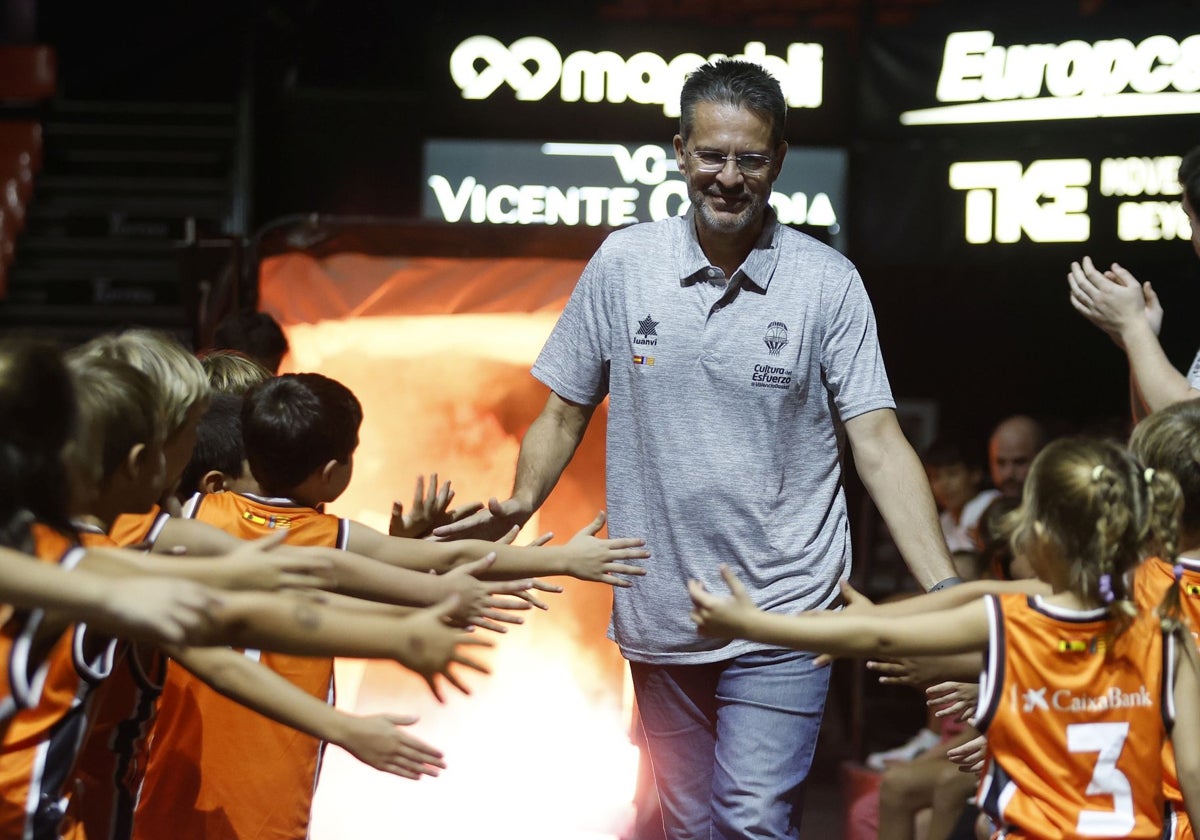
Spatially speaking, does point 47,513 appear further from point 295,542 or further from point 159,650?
point 295,542

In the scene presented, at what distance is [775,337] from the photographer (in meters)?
3.41

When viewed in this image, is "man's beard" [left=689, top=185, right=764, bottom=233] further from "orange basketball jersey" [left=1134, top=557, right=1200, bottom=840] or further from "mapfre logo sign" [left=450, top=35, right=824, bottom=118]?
"mapfre logo sign" [left=450, top=35, right=824, bottom=118]

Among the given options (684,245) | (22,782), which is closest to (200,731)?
(22,782)

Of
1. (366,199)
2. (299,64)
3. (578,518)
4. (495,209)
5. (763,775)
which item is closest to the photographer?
(763,775)

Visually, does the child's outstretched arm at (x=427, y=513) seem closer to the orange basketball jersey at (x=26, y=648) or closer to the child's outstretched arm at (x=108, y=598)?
the orange basketball jersey at (x=26, y=648)

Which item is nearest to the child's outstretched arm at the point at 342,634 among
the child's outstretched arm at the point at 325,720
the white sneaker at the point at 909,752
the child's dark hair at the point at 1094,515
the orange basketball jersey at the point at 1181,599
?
the child's outstretched arm at the point at 325,720

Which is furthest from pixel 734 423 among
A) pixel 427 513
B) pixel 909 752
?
pixel 909 752

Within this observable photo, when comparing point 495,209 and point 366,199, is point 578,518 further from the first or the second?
point 366,199

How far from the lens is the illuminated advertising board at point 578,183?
25.4 ft

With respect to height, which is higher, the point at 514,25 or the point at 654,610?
the point at 514,25

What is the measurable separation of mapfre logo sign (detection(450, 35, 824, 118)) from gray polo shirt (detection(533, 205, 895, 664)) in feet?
15.1

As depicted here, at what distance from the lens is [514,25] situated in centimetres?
796

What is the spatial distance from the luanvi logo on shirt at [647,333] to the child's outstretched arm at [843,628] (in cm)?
90

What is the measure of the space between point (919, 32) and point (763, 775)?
5588mm
